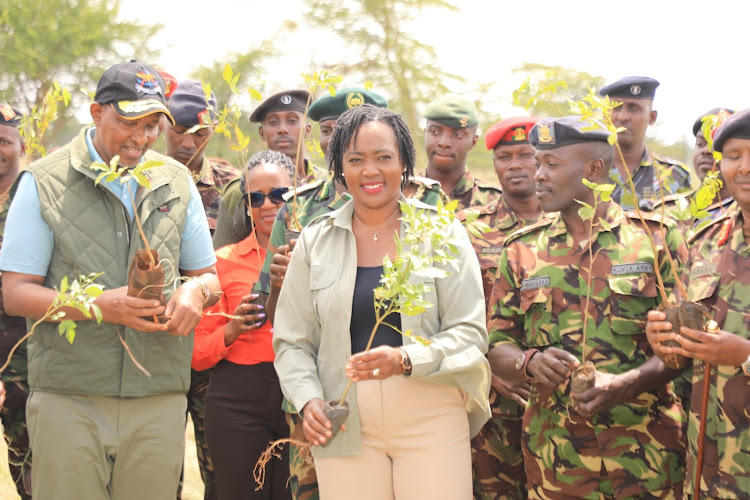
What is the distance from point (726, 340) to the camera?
3.35 meters

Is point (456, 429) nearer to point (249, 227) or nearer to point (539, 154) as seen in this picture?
point (539, 154)

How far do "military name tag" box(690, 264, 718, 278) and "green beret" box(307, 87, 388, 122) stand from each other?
1.94 meters

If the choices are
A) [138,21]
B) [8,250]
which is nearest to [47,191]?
[8,250]

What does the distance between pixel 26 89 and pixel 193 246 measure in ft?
Answer: 42.1

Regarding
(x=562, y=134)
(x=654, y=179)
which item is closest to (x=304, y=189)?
(x=562, y=134)

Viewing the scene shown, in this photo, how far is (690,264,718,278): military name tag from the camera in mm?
3672

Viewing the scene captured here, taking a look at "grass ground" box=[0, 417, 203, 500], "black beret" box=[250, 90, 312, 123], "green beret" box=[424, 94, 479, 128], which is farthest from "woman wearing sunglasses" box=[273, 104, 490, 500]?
"grass ground" box=[0, 417, 203, 500]

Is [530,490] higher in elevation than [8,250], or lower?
lower

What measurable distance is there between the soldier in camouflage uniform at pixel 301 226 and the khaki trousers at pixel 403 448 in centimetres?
65

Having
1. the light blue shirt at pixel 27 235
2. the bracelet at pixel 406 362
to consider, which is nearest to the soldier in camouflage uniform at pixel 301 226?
the light blue shirt at pixel 27 235

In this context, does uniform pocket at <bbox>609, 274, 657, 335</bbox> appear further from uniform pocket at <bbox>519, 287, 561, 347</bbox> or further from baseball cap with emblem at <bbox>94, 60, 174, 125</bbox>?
baseball cap with emblem at <bbox>94, 60, 174, 125</bbox>

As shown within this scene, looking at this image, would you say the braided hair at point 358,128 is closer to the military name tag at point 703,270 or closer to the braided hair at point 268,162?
the braided hair at point 268,162

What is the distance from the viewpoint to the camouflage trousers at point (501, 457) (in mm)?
4984

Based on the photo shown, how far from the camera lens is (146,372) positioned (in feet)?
13.1
